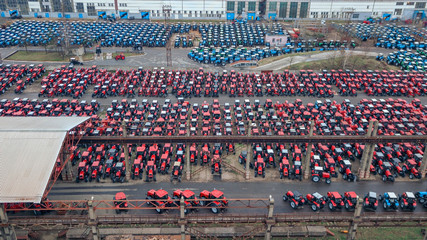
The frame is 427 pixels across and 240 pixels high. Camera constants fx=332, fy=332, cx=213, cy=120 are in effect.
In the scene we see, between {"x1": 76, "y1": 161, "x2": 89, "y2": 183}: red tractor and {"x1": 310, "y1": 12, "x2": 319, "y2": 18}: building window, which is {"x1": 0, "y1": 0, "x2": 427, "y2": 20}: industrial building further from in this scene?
{"x1": 76, "y1": 161, "x2": 89, "y2": 183}: red tractor

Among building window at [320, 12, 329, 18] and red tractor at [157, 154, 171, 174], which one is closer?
red tractor at [157, 154, 171, 174]

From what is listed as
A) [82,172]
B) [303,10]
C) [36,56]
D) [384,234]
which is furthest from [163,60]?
[303,10]

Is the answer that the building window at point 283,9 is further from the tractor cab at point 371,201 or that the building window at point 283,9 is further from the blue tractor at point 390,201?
the tractor cab at point 371,201

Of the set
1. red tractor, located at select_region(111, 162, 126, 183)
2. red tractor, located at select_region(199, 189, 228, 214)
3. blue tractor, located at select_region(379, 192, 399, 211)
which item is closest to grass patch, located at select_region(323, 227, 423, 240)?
Result: blue tractor, located at select_region(379, 192, 399, 211)

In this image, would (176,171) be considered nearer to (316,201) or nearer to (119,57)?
(316,201)

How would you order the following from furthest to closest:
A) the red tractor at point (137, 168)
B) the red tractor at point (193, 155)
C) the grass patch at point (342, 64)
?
the grass patch at point (342, 64) → the red tractor at point (193, 155) → the red tractor at point (137, 168)

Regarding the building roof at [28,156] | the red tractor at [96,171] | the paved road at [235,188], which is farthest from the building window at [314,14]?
the building roof at [28,156]

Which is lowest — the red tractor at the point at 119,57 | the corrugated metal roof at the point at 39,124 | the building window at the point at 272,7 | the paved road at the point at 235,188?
the paved road at the point at 235,188
